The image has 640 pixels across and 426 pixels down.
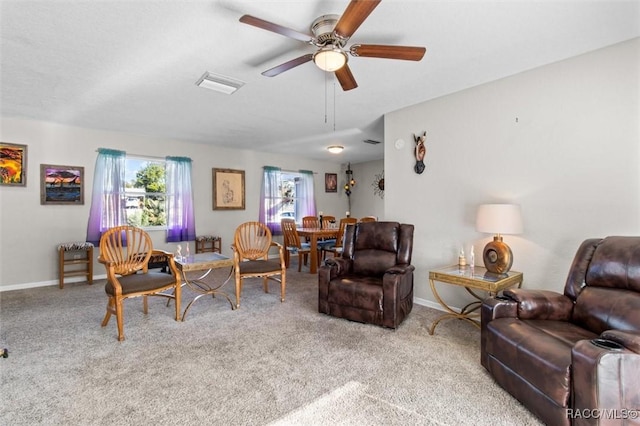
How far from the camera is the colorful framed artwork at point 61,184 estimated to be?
4645 millimetres

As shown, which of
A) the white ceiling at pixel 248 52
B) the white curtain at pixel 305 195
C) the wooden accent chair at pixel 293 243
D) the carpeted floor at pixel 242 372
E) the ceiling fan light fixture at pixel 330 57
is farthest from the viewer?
the white curtain at pixel 305 195

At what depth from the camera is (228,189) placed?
21.4 feet

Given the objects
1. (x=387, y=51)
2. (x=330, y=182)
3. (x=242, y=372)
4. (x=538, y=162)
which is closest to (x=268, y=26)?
(x=387, y=51)

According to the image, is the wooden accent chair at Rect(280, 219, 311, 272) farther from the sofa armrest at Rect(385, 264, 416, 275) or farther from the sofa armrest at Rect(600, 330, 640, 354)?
the sofa armrest at Rect(600, 330, 640, 354)

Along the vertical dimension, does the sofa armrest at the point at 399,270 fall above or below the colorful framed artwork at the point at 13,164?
below

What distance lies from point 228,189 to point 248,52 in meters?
4.24

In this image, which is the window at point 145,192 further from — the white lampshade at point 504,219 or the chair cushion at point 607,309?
the chair cushion at point 607,309

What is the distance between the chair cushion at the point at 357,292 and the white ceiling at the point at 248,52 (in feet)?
6.93

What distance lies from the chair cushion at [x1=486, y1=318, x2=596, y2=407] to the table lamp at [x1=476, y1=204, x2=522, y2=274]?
0.77 meters

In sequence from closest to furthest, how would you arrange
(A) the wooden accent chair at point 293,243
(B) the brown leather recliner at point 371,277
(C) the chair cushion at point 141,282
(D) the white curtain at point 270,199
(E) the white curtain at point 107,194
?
(C) the chair cushion at point 141,282 < (B) the brown leather recliner at point 371,277 < (E) the white curtain at point 107,194 < (A) the wooden accent chair at point 293,243 < (D) the white curtain at point 270,199

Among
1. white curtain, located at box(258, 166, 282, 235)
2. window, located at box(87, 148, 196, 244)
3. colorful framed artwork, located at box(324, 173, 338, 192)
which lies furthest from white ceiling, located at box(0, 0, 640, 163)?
colorful framed artwork, located at box(324, 173, 338, 192)

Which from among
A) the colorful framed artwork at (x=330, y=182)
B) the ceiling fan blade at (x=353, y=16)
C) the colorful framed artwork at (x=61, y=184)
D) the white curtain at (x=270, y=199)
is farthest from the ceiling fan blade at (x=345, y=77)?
the colorful framed artwork at (x=330, y=182)

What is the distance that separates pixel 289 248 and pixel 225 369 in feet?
12.2

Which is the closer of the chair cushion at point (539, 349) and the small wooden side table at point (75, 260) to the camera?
the chair cushion at point (539, 349)
